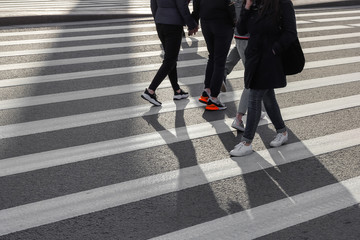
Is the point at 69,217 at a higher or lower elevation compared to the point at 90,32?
higher

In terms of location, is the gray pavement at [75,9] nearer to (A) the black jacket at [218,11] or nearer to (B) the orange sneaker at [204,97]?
(B) the orange sneaker at [204,97]

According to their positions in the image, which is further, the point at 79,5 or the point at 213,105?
the point at 79,5

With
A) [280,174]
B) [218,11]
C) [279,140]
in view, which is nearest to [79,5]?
[218,11]

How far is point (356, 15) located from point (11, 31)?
8.97m

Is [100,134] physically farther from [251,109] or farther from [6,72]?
[6,72]

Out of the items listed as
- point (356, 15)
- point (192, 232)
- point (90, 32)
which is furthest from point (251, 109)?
point (356, 15)

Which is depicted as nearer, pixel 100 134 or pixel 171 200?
pixel 171 200

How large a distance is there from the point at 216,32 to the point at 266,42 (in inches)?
53.4

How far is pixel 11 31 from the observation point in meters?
10.7

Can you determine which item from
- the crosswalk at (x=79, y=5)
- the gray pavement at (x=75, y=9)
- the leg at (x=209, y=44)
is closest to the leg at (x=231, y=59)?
the leg at (x=209, y=44)

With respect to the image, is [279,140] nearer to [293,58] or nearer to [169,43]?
[293,58]

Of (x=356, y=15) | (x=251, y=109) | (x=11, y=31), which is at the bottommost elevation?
(x=356, y=15)

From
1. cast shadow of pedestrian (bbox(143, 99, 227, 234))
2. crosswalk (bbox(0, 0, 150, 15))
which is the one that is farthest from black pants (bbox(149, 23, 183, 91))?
crosswalk (bbox(0, 0, 150, 15))

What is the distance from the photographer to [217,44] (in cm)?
611
